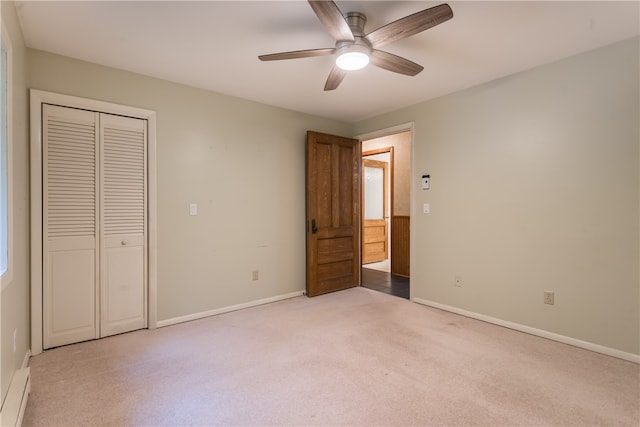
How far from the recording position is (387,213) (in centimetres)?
691

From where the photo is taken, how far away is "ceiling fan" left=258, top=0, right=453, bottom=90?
5.66 feet

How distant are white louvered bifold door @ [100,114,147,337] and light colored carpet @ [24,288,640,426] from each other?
0.24 m

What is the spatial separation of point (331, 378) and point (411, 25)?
7.44ft

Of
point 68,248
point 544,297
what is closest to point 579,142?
point 544,297

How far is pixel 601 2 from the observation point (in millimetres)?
1966

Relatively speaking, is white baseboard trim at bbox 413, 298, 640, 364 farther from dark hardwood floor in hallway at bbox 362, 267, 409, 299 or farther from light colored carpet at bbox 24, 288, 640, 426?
dark hardwood floor in hallway at bbox 362, 267, 409, 299

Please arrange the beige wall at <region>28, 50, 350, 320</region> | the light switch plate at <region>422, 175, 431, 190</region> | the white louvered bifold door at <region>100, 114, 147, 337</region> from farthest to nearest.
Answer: the light switch plate at <region>422, 175, 431, 190</region> → the beige wall at <region>28, 50, 350, 320</region> → the white louvered bifold door at <region>100, 114, 147, 337</region>

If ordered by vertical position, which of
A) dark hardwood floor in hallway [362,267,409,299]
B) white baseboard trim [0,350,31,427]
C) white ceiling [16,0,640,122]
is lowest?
dark hardwood floor in hallway [362,267,409,299]

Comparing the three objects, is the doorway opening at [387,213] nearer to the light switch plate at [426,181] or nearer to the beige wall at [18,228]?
the light switch plate at [426,181]

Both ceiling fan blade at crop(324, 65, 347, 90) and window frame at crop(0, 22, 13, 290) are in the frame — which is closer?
window frame at crop(0, 22, 13, 290)

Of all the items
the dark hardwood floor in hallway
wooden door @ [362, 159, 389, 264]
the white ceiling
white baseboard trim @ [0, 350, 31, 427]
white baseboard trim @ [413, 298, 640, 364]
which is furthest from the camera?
wooden door @ [362, 159, 389, 264]

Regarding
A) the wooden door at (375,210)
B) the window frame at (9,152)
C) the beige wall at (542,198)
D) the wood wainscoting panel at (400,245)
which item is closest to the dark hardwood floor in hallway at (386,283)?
the wood wainscoting panel at (400,245)

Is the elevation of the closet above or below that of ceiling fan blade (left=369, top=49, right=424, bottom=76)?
below

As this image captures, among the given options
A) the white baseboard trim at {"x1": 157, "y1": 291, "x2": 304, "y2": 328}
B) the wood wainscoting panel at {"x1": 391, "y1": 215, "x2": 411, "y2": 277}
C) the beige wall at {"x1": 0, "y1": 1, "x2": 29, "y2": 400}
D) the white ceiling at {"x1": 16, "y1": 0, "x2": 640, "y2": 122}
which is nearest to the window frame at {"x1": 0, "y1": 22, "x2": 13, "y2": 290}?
the beige wall at {"x1": 0, "y1": 1, "x2": 29, "y2": 400}
